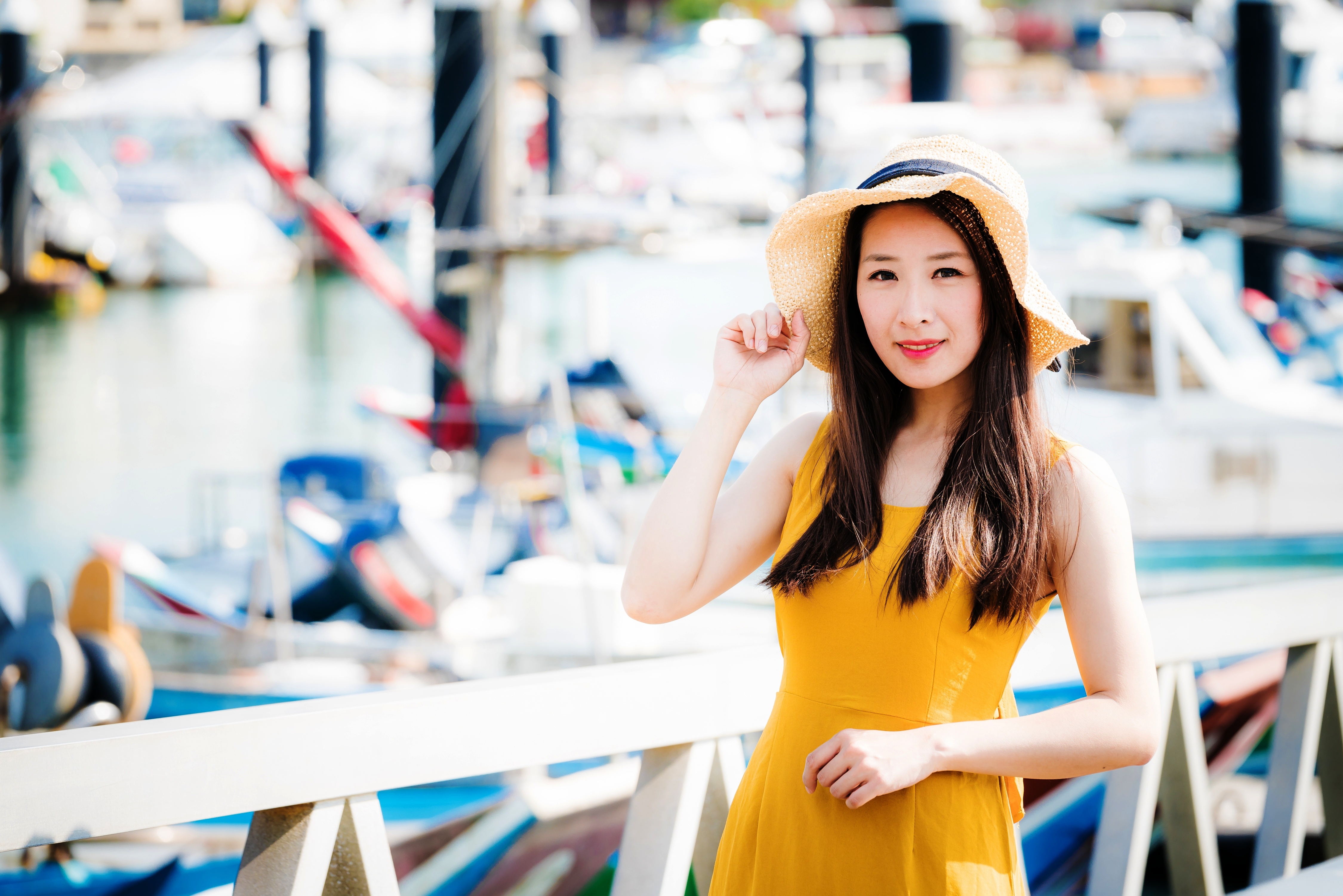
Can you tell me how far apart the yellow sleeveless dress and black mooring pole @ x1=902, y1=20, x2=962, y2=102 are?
667 centimetres

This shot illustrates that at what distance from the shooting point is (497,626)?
5.31m

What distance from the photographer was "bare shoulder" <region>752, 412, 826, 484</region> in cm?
130

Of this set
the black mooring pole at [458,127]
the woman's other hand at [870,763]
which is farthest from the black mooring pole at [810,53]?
the woman's other hand at [870,763]

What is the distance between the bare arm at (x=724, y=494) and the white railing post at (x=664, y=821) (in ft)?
0.58

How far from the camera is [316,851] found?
1.13 meters

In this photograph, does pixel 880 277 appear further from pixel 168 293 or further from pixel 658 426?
pixel 168 293

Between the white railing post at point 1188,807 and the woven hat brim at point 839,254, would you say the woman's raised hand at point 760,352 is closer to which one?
the woven hat brim at point 839,254

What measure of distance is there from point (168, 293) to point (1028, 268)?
1219 inches

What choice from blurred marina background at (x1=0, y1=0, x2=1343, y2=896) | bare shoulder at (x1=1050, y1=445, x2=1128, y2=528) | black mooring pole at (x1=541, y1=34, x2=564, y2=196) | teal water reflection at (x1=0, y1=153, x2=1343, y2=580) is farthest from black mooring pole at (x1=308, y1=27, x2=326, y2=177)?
bare shoulder at (x1=1050, y1=445, x2=1128, y2=528)

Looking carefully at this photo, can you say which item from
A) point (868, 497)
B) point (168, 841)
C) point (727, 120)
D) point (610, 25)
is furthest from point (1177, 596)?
point (610, 25)

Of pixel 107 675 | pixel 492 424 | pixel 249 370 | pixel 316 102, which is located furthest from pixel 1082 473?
pixel 316 102

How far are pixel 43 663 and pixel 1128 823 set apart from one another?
10.3 feet

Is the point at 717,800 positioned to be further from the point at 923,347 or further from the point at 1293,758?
the point at 1293,758

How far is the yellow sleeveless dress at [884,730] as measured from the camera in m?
1.11
